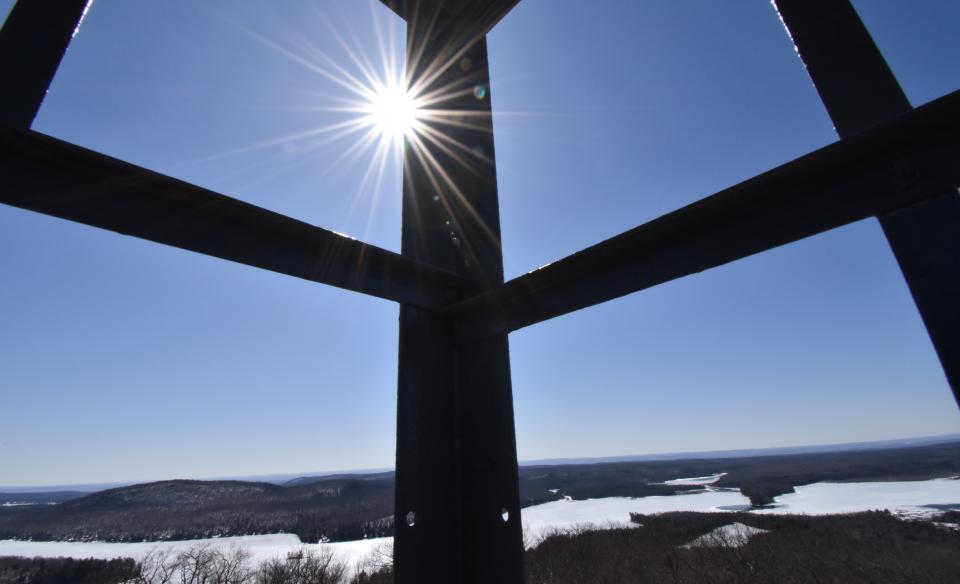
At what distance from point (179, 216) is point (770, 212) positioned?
1.40 meters

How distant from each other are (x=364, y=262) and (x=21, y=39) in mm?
904

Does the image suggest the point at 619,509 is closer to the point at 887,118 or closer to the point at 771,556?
the point at 771,556

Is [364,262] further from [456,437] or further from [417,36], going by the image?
[417,36]

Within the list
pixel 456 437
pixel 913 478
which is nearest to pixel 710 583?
pixel 913 478

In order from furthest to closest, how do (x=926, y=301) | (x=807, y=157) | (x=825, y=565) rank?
(x=825, y=565), (x=807, y=157), (x=926, y=301)

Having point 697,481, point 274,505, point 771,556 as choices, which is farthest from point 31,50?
point 697,481

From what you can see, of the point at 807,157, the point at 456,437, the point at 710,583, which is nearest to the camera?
the point at 807,157

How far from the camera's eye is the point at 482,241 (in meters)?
1.75

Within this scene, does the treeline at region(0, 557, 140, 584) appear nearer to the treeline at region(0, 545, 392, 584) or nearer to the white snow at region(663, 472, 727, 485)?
the treeline at region(0, 545, 392, 584)

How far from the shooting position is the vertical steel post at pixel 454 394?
1265 millimetres

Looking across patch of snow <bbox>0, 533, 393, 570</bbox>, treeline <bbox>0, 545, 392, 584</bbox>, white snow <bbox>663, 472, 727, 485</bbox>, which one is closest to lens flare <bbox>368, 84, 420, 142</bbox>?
treeline <bbox>0, 545, 392, 584</bbox>

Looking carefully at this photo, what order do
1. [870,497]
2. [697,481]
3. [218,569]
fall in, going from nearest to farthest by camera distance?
[218,569], [870,497], [697,481]

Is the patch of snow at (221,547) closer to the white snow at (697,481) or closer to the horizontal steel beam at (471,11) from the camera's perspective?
the horizontal steel beam at (471,11)

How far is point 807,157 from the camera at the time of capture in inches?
34.0
